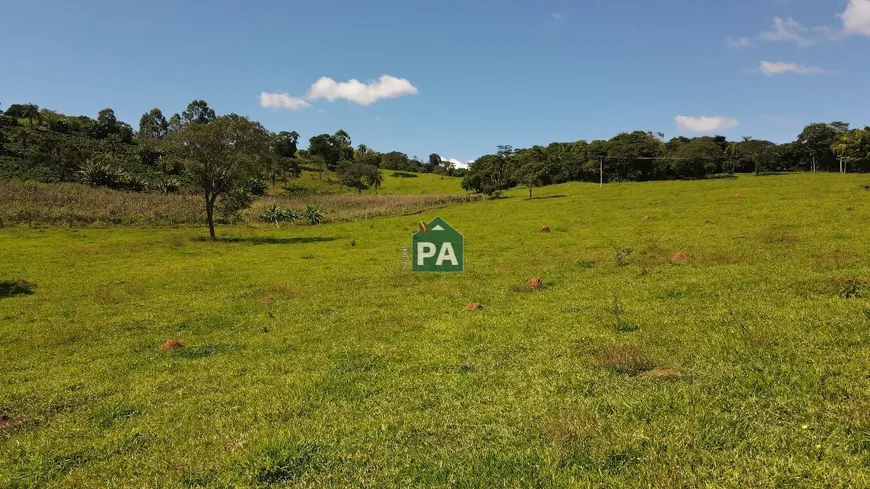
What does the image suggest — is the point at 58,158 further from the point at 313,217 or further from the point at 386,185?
the point at 386,185

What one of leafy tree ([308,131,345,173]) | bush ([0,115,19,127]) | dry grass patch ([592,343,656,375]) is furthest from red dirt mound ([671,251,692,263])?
bush ([0,115,19,127])

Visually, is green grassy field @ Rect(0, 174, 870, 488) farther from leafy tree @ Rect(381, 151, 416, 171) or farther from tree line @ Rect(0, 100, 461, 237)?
leafy tree @ Rect(381, 151, 416, 171)

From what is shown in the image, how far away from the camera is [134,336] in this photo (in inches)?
567

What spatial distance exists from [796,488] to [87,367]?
13616 mm

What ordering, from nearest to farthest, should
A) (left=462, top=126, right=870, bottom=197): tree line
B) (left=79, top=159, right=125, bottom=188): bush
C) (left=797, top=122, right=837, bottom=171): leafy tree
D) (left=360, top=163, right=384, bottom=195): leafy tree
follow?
(left=79, top=159, right=125, bottom=188): bush → (left=462, top=126, right=870, bottom=197): tree line → (left=797, top=122, right=837, bottom=171): leafy tree → (left=360, top=163, right=384, bottom=195): leafy tree

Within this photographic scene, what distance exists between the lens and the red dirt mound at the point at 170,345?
41.8 feet

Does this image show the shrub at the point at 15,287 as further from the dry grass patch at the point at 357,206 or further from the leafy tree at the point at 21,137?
the leafy tree at the point at 21,137

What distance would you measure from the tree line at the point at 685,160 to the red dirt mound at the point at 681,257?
198ft

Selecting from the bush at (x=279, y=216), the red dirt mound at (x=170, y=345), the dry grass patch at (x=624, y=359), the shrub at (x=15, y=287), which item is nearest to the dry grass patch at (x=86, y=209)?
the bush at (x=279, y=216)

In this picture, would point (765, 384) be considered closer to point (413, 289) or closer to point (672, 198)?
point (413, 289)

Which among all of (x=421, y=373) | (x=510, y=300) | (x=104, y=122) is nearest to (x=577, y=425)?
(x=421, y=373)

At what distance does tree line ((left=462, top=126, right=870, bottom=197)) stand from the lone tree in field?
49.1m

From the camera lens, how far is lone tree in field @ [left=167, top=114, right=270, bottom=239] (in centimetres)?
3850

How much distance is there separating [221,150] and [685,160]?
3192 inches
